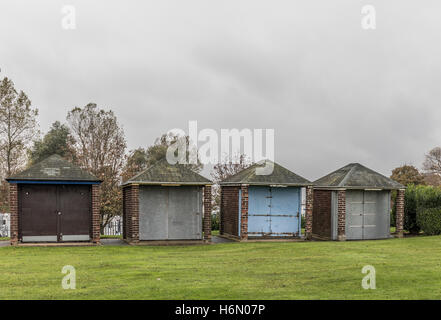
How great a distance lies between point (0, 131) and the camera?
98.8 ft

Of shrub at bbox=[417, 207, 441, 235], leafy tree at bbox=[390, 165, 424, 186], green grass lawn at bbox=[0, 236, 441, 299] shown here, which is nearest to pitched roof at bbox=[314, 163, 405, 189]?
shrub at bbox=[417, 207, 441, 235]

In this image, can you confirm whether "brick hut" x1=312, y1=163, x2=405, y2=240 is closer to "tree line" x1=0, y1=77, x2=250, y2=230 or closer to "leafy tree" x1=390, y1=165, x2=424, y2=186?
"tree line" x1=0, y1=77, x2=250, y2=230

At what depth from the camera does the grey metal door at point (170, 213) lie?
1966 cm

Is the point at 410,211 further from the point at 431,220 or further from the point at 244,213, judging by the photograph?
the point at 244,213

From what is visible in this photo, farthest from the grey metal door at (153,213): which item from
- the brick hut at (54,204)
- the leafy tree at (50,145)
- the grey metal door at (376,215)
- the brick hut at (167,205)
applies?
the leafy tree at (50,145)

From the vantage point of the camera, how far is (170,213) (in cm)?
1989

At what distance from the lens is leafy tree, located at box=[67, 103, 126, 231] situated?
3183cm

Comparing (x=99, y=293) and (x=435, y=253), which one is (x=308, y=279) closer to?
(x=99, y=293)

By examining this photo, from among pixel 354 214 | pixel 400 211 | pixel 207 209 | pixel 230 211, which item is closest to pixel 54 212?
pixel 207 209

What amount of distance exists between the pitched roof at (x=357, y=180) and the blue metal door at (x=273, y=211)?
6.28 ft

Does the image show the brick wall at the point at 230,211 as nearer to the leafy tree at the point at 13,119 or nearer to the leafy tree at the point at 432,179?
the leafy tree at the point at 13,119

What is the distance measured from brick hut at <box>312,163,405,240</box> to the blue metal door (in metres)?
1.65
